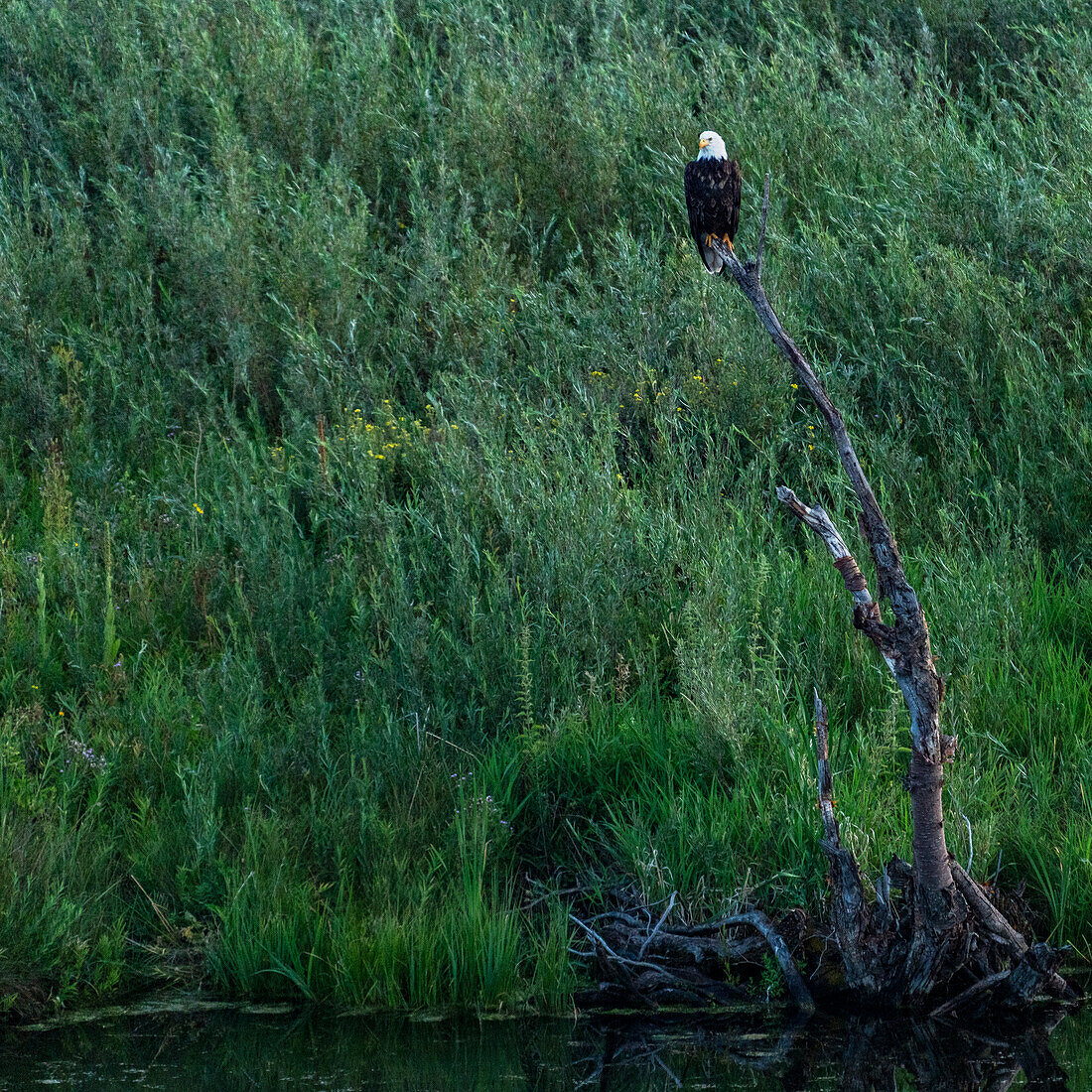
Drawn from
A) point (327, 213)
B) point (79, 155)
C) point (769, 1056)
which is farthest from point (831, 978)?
point (79, 155)

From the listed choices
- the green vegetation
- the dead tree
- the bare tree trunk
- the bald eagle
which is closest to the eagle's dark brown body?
the bald eagle

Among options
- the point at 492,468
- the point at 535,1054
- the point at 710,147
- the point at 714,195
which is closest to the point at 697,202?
the point at 714,195

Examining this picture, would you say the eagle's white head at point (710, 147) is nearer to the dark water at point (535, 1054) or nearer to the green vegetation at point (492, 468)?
the green vegetation at point (492, 468)

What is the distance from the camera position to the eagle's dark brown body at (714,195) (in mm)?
5109

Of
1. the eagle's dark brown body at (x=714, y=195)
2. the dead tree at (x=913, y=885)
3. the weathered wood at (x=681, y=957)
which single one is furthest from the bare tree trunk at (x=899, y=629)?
the eagle's dark brown body at (x=714, y=195)

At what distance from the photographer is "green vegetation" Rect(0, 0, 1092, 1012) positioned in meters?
3.69

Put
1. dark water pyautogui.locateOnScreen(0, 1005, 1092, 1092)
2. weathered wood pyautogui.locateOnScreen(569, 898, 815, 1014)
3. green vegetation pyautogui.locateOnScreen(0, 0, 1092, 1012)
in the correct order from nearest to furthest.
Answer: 1. dark water pyautogui.locateOnScreen(0, 1005, 1092, 1092)
2. weathered wood pyautogui.locateOnScreen(569, 898, 815, 1014)
3. green vegetation pyautogui.locateOnScreen(0, 0, 1092, 1012)

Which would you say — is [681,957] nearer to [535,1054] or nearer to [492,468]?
[535,1054]

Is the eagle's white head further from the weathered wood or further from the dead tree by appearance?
the weathered wood

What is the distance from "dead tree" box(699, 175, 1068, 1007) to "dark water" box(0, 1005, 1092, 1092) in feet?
0.43

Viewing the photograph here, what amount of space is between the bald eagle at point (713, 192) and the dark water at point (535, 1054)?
323cm

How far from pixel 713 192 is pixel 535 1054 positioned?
350 cm

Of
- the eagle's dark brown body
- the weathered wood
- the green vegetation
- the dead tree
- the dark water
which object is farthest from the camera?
the eagle's dark brown body

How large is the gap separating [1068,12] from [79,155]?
6.55 m
